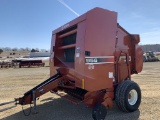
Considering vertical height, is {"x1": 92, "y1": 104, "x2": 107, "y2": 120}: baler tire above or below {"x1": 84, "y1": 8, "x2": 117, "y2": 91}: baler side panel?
below

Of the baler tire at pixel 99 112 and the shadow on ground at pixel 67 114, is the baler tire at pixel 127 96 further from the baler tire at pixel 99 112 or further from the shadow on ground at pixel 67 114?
the baler tire at pixel 99 112

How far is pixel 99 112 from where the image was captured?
510cm

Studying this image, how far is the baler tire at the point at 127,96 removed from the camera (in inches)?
220

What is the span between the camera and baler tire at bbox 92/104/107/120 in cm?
505

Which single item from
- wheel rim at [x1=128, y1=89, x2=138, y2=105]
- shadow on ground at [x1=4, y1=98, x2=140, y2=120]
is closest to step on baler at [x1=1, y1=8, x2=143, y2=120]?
wheel rim at [x1=128, y1=89, x2=138, y2=105]

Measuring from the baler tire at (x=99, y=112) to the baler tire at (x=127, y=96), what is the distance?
65cm

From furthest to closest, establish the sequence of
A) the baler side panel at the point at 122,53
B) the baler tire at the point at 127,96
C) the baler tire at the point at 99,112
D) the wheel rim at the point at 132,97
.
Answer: the baler side panel at the point at 122,53 < the wheel rim at the point at 132,97 < the baler tire at the point at 127,96 < the baler tire at the point at 99,112

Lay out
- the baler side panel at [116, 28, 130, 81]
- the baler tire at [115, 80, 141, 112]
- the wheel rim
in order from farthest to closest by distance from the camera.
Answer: the baler side panel at [116, 28, 130, 81], the wheel rim, the baler tire at [115, 80, 141, 112]

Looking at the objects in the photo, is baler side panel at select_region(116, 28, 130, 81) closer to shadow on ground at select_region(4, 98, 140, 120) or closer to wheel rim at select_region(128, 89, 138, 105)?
wheel rim at select_region(128, 89, 138, 105)

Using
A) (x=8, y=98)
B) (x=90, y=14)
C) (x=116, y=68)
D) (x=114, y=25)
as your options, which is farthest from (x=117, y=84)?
(x=8, y=98)

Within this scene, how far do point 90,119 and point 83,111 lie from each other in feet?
2.44

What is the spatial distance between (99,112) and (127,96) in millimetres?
981

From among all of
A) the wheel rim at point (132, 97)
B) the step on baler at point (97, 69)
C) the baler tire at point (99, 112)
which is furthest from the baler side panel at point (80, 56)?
the wheel rim at point (132, 97)

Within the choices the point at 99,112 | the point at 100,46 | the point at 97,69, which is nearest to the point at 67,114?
the point at 99,112
